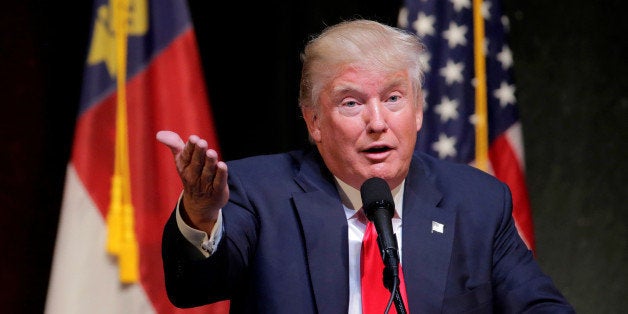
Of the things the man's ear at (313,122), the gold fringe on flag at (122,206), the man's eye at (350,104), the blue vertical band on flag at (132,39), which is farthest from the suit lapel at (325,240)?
the blue vertical band on flag at (132,39)

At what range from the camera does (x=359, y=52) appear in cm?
219

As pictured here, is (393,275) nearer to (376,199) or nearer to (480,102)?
(376,199)

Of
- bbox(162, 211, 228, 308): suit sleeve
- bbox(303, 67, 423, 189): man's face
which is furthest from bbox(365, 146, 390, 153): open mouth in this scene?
bbox(162, 211, 228, 308): suit sleeve

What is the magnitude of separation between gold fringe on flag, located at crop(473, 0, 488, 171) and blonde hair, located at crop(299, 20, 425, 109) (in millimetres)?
1055

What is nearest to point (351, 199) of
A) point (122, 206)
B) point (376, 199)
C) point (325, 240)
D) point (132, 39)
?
point (325, 240)

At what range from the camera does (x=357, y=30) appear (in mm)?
2229

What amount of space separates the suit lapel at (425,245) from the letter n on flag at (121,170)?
3.43 ft

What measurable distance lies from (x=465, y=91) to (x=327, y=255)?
138 centimetres

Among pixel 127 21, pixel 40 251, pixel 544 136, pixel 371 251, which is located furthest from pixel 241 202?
pixel 544 136

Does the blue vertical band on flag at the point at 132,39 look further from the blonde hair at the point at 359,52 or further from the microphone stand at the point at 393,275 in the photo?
the microphone stand at the point at 393,275

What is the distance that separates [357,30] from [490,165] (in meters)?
1.30

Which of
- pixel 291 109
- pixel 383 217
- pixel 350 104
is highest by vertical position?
pixel 350 104

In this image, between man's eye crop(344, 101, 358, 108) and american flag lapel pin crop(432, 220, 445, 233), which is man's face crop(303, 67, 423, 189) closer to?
man's eye crop(344, 101, 358, 108)

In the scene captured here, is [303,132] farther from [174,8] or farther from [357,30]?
[357,30]
